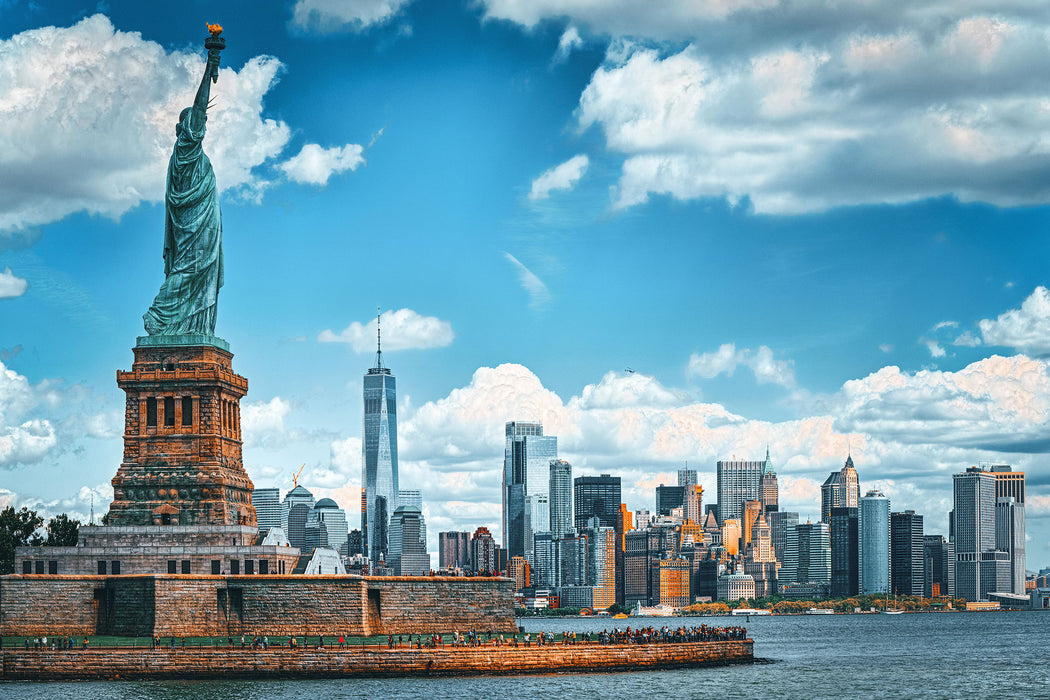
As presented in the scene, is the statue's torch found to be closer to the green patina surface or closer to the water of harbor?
the green patina surface

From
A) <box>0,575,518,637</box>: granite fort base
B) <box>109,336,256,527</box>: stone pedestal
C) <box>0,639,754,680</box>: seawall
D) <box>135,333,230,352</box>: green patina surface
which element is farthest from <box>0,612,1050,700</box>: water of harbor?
<box>135,333,230,352</box>: green patina surface

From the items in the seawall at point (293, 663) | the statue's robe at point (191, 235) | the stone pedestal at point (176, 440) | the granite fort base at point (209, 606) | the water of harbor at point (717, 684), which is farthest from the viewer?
the statue's robe at point (191, 235)

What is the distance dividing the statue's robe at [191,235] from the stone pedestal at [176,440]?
2.75m

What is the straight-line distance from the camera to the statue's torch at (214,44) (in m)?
107

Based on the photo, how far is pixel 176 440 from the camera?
338 feet

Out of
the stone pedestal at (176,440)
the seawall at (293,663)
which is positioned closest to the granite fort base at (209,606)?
the seawall at (293,663)

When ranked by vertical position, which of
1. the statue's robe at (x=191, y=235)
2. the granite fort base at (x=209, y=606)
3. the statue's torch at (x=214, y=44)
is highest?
the statue's torch at (x=214, y=44)

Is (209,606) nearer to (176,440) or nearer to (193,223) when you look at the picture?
(176,440)

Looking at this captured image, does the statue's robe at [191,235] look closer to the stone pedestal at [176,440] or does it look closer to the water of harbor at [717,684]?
the stone pedestal at [176,440]

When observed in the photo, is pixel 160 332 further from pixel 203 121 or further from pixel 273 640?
pixel 273 640

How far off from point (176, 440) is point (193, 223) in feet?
50.6

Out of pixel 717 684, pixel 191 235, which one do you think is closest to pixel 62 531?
pixel 191 235

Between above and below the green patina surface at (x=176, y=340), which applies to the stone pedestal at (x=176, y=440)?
below

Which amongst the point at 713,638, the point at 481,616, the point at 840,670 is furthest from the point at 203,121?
the point at 840,670
